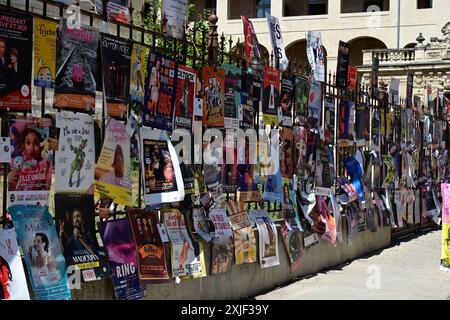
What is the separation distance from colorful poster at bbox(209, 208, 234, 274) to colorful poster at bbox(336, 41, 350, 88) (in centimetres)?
427

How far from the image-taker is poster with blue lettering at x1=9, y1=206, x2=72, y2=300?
5.08 metres

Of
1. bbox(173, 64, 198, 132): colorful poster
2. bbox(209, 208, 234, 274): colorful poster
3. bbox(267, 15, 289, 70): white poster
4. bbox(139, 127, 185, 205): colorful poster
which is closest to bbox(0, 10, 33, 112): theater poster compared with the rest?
bbox(139, 127, 185, 205): colorful poster

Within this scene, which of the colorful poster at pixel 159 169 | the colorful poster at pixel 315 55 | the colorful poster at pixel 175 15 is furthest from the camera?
the colorful poster at pixel 315 55

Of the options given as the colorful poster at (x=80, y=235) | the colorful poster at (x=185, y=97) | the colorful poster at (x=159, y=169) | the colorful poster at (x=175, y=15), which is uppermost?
the colorful poster at (x=175, y=15)

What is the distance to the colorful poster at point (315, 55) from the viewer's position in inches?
402

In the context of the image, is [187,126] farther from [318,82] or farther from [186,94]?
[318,82]

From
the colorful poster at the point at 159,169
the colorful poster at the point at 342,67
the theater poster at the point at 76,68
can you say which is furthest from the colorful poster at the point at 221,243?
the colorful poster at the point at 342,67

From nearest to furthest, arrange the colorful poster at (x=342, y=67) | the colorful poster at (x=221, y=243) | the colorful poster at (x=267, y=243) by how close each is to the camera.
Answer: the colorful poster at (x=221, y=243) → the colorful poster at (x=267, y=243) → the colorful poster at (x=342, y=67)

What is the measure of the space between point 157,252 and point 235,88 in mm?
2350

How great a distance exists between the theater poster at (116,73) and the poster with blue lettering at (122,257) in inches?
36.9

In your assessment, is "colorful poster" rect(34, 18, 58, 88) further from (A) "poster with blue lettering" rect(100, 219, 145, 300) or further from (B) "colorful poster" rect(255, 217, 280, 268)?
(B) "colorful poster" rect(255, 217, 280, 268)

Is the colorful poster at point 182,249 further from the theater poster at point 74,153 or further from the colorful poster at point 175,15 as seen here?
the colorful poster at point 175,15

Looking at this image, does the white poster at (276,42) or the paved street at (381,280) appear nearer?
the paved street at (381,280)

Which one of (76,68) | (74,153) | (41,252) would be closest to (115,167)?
(74,153)
